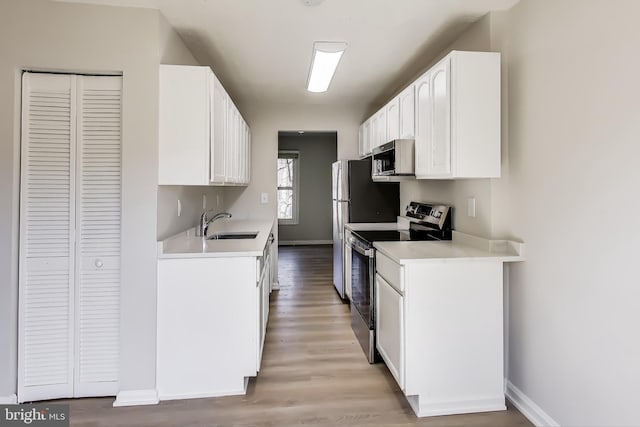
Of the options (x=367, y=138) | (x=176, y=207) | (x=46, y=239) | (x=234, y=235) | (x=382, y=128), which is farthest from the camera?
(x=367, y=138)

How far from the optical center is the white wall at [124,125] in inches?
78.6

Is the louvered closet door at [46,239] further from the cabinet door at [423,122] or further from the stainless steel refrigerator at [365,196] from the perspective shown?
the stainless steel refrigerator at [365,196]

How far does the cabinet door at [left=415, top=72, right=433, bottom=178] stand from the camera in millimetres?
2318

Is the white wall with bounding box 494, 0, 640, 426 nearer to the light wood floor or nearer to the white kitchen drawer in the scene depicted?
the light wood floor

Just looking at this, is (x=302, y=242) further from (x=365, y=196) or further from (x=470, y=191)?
(x=470, y=191)

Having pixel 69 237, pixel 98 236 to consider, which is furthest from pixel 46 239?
pixel 98 236

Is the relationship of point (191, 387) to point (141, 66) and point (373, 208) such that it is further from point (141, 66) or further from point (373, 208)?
point (373, 208)

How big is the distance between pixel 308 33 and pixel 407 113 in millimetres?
953

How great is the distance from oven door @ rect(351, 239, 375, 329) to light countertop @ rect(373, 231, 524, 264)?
21cm

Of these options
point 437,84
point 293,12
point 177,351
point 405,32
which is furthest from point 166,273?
point 405,32

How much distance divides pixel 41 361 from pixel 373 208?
10.2ft

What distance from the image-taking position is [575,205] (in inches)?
65.1

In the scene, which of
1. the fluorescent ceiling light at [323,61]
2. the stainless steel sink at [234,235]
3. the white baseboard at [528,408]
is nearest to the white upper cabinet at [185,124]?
the fluorescent ceiling light at [323,61]

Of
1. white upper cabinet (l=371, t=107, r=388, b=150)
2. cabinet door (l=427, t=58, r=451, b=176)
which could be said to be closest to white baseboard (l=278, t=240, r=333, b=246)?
white upper cabinet (l=371, t=107, r=388, b=150)
